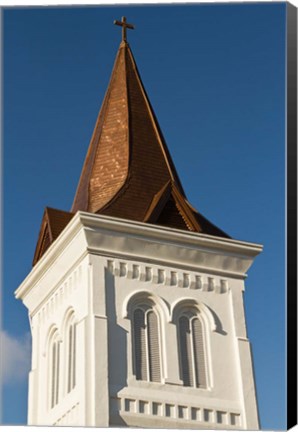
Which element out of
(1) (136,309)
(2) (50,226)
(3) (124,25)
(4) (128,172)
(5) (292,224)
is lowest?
(5) (292,224)

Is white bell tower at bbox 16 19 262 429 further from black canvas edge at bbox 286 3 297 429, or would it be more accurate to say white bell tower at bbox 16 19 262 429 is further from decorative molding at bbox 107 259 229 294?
black canvas edge at bbox 286 3 297 429

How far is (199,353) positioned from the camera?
2130cm

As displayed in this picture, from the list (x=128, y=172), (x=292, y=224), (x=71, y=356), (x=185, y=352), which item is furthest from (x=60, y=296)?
(x=292, y=224)

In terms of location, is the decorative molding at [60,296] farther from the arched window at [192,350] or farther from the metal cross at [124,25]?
the metal cross at [124,25]

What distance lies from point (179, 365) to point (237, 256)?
219 centimetres

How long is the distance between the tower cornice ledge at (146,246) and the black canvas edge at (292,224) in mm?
3058

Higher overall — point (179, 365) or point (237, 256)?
point (237, 256)

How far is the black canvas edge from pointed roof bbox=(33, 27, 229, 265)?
3503mm

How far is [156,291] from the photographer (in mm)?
21359

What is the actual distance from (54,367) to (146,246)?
8.18 ft

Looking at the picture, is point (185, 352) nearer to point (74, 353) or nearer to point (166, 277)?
point (166, 277)

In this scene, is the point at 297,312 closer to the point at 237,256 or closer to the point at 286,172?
the point at 286,172

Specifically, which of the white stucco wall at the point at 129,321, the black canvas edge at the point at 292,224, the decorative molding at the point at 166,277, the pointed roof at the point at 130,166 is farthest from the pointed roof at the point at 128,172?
the black canvas edge at the point at 292,224

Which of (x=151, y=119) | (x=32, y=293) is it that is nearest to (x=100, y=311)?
(x=32, y=293)
